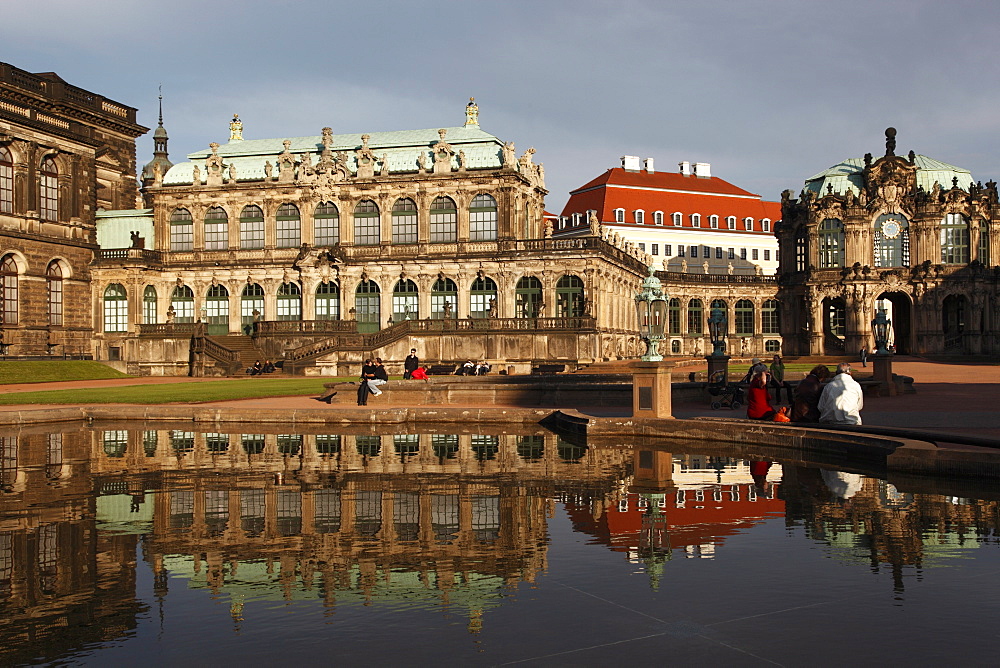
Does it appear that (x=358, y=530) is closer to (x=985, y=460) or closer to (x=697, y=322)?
(x=985, y=460)

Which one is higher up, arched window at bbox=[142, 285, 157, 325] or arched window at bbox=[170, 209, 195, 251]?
arched window at bbox=[170, 209, 195, 251]

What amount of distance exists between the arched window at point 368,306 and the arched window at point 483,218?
8007mm

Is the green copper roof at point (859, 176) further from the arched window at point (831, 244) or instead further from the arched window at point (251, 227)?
the arched window at point (251, 227)

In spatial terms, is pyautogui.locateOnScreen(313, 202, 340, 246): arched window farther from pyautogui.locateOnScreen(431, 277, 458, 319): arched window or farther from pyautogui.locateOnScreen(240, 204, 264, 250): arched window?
pyautogui.locateOnScreen(431, 277, 458, 319): arched window

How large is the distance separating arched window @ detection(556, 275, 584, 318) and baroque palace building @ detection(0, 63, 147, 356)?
110 ft

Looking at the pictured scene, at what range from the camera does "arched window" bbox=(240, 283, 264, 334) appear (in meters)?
73.2

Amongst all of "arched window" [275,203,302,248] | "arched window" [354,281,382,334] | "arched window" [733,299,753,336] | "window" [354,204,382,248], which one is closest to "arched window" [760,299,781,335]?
"arched window" [733,299,753,336]

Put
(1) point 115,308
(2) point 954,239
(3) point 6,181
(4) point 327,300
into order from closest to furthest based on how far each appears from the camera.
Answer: (3) point 6,181, (4) point 327,300, (1) point 115,308, (2) point 954,239

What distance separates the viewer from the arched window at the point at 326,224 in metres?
72.2

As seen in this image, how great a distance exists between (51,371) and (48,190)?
17.3 meters

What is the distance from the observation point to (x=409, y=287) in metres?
70.9

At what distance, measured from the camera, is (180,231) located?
74750 millimetres

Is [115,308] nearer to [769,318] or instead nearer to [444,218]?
[444,218]

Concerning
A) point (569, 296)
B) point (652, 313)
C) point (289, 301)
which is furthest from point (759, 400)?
point (289, 301)
